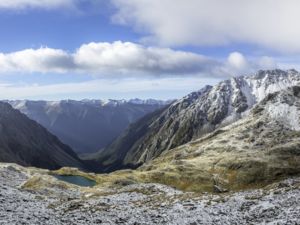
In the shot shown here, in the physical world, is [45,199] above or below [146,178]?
above

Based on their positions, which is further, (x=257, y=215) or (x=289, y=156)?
(x=289, y=156)

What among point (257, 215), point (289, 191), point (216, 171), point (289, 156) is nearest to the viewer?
point (257, 215)

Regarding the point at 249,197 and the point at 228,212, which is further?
the point at 249,197

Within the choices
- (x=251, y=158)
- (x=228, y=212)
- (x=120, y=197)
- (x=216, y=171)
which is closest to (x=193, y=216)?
(x=228, y=212)

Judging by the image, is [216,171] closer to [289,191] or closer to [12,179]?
[12,179]

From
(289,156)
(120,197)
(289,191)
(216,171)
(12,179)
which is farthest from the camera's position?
(289,156)

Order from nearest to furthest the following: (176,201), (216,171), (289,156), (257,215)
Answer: (257,215) → (176,201) → (216,171) → (289,156)

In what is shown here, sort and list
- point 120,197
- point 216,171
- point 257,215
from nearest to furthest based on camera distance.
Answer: point 257,215 → point 120,197 → point 216,171

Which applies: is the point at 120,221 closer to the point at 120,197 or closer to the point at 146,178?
the point at 120,197

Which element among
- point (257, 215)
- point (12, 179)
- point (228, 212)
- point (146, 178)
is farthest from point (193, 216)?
point (146, 178)
